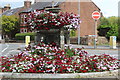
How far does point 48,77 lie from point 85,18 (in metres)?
38.7

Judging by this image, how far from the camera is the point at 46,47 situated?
812 centimetres

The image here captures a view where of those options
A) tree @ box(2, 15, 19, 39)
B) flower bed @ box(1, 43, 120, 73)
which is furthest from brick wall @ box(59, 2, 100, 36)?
flower bed @ box(1, 43, 120, 73)

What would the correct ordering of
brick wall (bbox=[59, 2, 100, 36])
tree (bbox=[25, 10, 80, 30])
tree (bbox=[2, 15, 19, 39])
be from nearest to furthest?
tree (bbox=[25, 10, 80, 30])
brick wall (bbox=[59, 2, 100, 36])
tree (bbox=[2, 15, 19, 39])

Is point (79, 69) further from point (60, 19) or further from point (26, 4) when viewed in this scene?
point (26, 4)

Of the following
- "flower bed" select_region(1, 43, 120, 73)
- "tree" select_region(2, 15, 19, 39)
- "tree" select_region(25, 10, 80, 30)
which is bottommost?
"flower bed" select_region(1, 43, 120, 73)

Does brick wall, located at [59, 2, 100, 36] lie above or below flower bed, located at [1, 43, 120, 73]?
above

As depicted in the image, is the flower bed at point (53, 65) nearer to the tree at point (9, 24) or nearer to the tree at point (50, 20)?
the tree at point (50, 20)

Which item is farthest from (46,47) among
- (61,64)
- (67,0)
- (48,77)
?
(67,0)

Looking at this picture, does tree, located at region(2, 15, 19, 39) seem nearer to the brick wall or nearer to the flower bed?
the brick wall

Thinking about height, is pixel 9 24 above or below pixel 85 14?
below

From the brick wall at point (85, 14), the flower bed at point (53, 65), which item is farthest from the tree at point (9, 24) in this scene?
the flower bed at point (53, 65)

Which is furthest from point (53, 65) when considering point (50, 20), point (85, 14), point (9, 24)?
point (9, 24)

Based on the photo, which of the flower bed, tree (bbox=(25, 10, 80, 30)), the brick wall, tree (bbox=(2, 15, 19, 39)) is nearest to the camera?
the flower bed

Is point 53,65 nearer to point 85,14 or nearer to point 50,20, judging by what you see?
point 50,20
